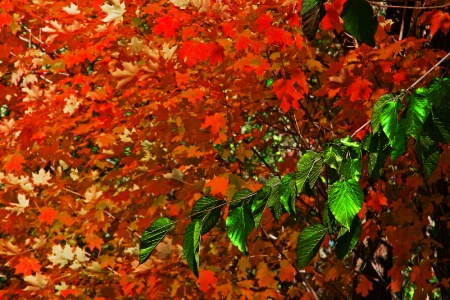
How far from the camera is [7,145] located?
5773 millimetres

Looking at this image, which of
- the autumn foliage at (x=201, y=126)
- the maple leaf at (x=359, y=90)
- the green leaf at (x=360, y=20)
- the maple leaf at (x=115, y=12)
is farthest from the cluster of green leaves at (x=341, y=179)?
the maple leaf at (x=115, y=12)

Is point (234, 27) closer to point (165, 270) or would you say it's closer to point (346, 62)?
point (346, 62)

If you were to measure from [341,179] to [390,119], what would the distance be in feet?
0.58

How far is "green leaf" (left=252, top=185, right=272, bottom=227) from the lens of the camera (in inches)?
66.7

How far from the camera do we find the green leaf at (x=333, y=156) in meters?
1.62

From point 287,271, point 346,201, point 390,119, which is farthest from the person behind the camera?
point 287,271

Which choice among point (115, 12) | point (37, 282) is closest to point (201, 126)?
point (115, 12)

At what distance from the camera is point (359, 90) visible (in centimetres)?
408

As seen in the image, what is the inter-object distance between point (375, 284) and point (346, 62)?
7.58ft

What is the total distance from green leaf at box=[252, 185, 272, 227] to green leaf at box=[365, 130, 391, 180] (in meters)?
0.27

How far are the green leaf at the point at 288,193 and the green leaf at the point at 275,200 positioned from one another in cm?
5

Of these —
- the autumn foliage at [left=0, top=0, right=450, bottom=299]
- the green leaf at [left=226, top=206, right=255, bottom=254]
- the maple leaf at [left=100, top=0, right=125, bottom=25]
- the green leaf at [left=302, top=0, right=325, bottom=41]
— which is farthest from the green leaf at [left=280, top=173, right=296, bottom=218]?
the maple leaf at [left=100, top=0, right=125, bottom=25]

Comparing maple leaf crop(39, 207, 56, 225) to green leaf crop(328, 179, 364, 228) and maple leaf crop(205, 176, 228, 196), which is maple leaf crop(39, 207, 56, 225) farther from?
green leaf crop(328, 179, 364, 228)

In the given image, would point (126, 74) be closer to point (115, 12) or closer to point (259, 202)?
point (115, 12)
